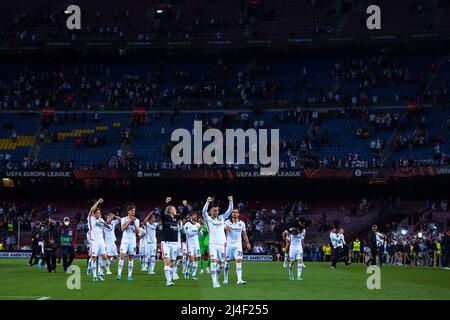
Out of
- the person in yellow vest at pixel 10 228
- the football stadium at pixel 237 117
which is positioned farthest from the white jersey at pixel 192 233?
the person in yellow vest at pixel 10 228

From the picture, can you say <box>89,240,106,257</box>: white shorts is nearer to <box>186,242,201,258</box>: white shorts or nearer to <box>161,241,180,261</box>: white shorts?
<box>186,242,201,258</box>: white shorts

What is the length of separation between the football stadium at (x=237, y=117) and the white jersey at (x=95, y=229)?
72.0 ft

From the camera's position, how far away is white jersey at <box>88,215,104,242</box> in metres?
27.2

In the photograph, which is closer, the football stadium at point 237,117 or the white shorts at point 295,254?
the white shorts at point 295,254

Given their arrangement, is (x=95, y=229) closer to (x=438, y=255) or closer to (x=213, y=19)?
(x=438, y=255)

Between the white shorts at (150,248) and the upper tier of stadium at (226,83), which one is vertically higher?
the upper tier of stadium at (226,83)

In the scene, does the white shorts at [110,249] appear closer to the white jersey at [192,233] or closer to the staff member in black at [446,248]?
the white jersey at [192,233]

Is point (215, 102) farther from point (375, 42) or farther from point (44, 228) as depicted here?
point (44, 228)

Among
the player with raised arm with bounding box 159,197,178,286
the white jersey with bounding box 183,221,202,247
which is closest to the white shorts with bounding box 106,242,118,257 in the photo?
the white jersey with bounding box 183,221,202,247

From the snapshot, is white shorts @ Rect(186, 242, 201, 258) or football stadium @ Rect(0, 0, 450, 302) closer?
white shorts @ Rect(186, 242, 201, 258)

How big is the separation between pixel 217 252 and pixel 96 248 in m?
5.86

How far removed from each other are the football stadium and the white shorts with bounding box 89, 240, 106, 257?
→ 21775 mm

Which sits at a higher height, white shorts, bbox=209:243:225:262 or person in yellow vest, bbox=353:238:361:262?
white shorts, bbox=209:243:225:262

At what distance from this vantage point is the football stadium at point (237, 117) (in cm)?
5806
